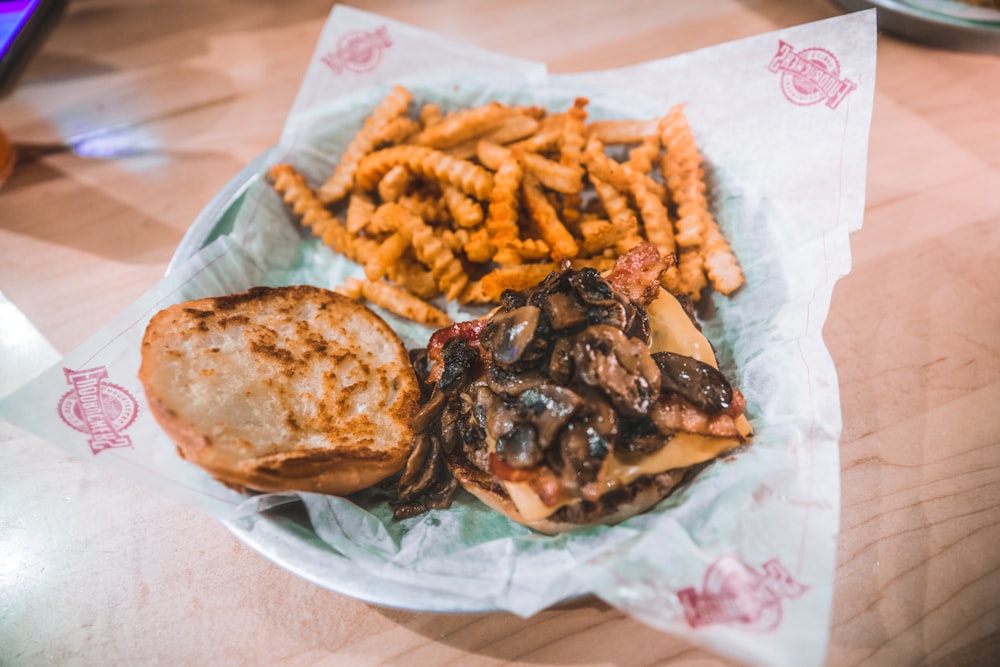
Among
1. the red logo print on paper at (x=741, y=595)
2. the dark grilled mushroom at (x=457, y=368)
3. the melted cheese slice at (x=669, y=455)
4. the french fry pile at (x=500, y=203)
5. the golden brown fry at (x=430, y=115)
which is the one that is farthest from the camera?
the golden brown fry at (x=430, y=115)

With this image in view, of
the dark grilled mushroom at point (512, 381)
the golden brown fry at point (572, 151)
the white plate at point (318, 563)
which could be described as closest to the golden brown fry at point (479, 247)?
the golden brown fry at point (572, 151)

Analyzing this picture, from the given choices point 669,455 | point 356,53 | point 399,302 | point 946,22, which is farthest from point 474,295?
point 946,22

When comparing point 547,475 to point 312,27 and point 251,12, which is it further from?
point 251,12

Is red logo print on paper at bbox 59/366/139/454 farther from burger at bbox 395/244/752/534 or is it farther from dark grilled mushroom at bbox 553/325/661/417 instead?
dark grilled mushroom at bbox 553/325/661/417

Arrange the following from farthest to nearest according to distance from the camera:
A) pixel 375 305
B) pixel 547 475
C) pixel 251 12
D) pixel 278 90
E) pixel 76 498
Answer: pixel 251 12 → pixel 278 90 → pixel 375 305 → pixel 76 498 → pixel 547 475

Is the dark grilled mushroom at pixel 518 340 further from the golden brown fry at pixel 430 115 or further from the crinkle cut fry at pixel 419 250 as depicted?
the golden brown fry at pixel 430 115

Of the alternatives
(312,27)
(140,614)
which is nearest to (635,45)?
(312,27)

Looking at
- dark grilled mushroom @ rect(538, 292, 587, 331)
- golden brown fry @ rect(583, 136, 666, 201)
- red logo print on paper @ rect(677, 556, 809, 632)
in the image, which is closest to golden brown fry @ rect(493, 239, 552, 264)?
golden brown fry @ rect(583, 136, 666, 201)

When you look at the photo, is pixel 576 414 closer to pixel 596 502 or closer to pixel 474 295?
pixel 596 502
